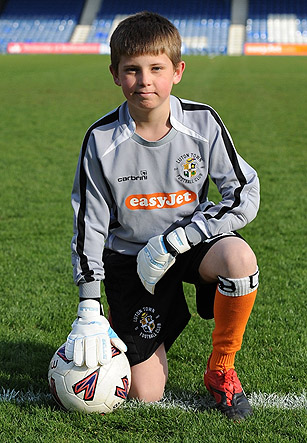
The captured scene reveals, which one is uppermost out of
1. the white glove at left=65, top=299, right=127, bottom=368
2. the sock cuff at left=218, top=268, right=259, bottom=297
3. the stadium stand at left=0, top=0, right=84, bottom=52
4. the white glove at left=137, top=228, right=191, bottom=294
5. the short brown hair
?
the short brown hair

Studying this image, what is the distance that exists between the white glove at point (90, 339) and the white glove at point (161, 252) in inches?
10.5

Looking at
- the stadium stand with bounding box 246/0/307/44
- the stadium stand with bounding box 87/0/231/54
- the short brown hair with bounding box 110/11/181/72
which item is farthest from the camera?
the stadium stand with bounding box 87/0/231/54

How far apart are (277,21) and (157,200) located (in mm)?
46827

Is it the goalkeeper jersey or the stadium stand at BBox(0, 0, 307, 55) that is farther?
the stadium stand at BBox(0, 0, 307, 55)

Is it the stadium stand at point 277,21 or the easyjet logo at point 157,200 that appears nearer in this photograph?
the easyjet logo at point 157,200

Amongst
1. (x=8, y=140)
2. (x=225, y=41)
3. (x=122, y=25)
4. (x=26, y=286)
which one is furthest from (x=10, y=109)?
(x=225, y=41)

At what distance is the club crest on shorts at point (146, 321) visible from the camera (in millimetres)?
2988

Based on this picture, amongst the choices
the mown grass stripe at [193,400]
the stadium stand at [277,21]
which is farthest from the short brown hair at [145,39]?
the stadium stand at [277,21]

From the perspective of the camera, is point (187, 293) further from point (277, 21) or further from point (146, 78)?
point (277, 21)

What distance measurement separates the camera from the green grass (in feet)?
8.30

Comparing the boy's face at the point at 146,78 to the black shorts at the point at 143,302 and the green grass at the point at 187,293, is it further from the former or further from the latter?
the green grass at the point at 187,293

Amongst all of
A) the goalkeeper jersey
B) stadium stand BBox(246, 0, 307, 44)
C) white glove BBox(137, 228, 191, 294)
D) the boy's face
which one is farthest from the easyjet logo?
stadium stand BBox(246, 0, 307, 44)

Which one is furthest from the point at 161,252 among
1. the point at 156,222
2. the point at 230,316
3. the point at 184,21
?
the point at 184,21

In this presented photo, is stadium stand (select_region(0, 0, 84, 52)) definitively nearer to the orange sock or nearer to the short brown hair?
the short brown hair
